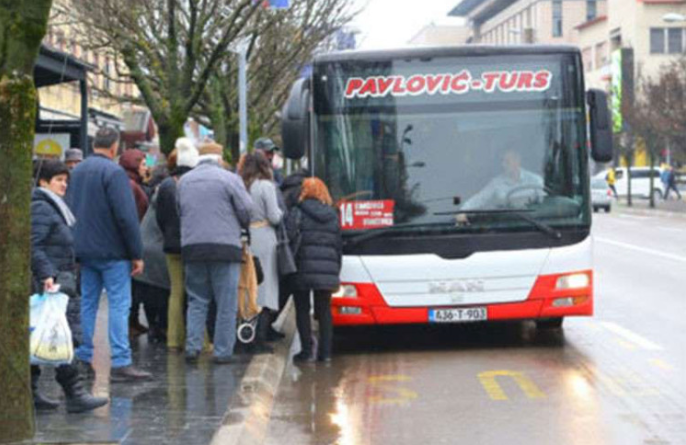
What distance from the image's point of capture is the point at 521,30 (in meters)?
117

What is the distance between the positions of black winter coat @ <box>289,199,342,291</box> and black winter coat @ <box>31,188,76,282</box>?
148 inches

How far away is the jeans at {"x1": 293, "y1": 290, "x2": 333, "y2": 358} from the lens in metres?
13.4

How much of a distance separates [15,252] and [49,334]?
1.05 metres

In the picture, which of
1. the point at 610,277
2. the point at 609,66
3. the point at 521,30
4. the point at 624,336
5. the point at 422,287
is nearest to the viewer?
the point at 422,287

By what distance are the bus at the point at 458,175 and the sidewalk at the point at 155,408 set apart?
1.85m

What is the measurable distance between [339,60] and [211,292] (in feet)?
8.89

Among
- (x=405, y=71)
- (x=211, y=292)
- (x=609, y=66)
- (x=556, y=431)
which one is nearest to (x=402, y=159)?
(x=405, y=71)

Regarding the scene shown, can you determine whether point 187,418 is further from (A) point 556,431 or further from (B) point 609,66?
(B) point 609,66

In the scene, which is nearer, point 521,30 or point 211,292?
point 211,292

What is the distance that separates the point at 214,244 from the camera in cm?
1223

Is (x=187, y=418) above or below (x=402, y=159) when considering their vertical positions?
below

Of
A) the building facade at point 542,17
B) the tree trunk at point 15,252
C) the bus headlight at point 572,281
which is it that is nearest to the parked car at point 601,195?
the building facade at point 542,17

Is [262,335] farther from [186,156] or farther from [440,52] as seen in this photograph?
[440,52]

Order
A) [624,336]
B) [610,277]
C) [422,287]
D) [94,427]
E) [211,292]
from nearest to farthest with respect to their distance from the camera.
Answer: [94,427] → [211,292] → [422,287] → [624,336] → [610,277]
